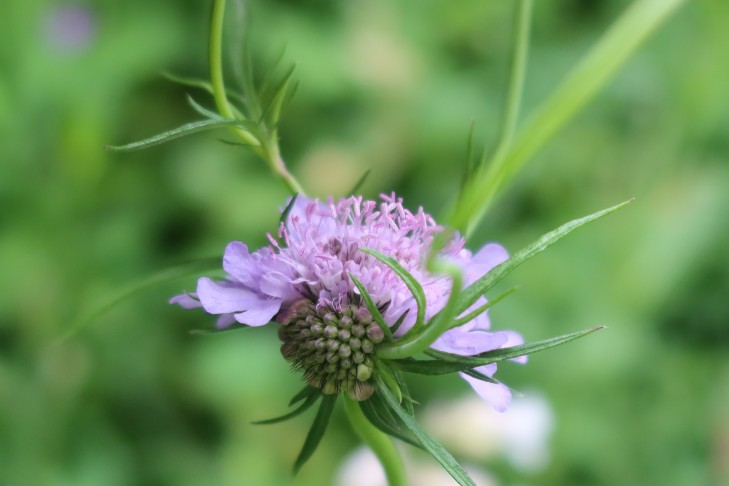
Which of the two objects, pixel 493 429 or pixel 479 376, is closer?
pixel 479 376

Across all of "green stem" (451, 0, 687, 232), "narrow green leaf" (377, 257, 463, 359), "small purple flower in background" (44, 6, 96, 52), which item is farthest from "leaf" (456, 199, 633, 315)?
"small purple flower in background" (44, 6, 96, 52)

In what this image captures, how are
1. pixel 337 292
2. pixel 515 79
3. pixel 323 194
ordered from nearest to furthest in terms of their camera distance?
pixel 337 292
pixel 515 79
pixel 323 194

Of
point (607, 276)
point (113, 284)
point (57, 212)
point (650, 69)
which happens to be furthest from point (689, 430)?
point (57, 212)

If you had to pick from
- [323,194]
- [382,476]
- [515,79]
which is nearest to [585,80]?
[515,79]

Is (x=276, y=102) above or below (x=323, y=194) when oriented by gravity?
below

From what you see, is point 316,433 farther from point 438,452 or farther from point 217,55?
point 217,55

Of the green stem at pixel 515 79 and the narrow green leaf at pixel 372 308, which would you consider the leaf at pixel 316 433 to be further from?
the green stem at pixel 515 79
